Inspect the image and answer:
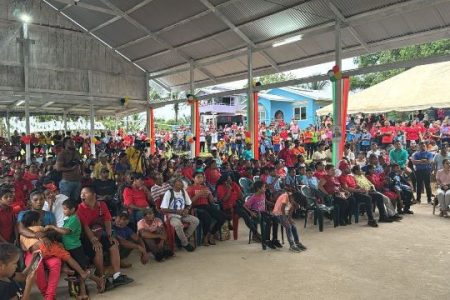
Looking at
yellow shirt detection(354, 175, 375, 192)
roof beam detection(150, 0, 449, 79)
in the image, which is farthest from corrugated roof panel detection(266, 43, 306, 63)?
yellow shirt detection(354, 175, 375, 192)

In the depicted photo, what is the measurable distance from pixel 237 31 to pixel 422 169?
20.0 ft

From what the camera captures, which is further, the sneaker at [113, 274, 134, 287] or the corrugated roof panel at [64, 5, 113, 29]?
the corrugated roof panel at [64, 5, 113, 29]

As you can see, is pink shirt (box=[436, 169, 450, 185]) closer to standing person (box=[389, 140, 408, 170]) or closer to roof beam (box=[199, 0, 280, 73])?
standing person (box=[389, 140, 408, 170])

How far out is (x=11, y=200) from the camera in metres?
4.59

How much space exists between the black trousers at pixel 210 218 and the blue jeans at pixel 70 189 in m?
1.87

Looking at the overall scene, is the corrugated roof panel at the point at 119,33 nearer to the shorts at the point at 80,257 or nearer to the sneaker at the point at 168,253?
the sneaker at the point at 168,253

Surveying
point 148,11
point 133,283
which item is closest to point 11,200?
point 133,283

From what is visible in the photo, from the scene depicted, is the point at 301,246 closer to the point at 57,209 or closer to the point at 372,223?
the point at 372,223

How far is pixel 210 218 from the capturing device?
606 centimetres

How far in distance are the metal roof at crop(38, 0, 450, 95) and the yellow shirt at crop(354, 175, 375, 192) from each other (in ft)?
12.9

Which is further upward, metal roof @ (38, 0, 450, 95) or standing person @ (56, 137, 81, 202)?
metal roof @ (38, 0, 450, 95)

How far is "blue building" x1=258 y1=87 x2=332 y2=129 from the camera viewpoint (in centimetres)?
2944

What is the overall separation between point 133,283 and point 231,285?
1105 mm

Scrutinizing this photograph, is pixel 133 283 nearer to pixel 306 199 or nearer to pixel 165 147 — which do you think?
pixel 306 199
